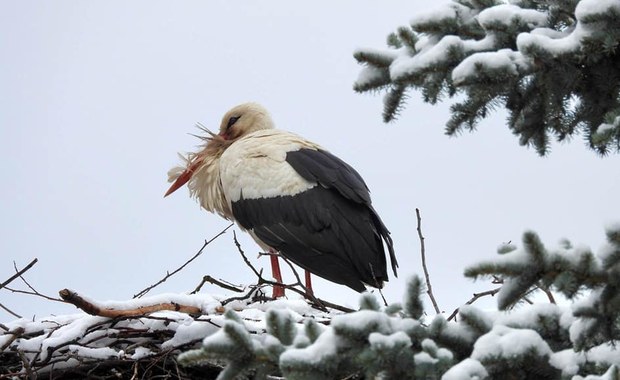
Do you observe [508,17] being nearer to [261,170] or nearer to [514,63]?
[514,63]

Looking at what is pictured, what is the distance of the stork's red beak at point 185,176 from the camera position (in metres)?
7.09

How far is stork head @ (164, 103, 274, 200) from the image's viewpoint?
276 inches

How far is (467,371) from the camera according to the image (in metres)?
2.11

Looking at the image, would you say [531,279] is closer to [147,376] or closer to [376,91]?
[376,91]

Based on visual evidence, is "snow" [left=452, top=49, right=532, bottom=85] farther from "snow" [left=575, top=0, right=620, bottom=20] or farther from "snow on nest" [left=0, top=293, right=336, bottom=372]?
"snow on nest" [left=0, top=293, right=336, bottom=372]

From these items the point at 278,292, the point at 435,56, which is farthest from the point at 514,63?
the point at 278,292

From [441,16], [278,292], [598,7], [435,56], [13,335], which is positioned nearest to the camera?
[598,7]

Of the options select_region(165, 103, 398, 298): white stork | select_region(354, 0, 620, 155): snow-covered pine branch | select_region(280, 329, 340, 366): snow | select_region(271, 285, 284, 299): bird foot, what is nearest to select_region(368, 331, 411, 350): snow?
select_region(280, 329, 340, 366): snow

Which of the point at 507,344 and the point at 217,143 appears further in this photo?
the point at 217,143

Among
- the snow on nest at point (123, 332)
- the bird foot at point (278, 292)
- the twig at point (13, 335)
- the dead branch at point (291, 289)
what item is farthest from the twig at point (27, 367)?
the bird foot at point (278, 292)

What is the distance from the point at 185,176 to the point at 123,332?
3009mm

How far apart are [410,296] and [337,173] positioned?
390 cm

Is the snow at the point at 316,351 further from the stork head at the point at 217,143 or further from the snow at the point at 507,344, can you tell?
the stork head at the point at 217,143

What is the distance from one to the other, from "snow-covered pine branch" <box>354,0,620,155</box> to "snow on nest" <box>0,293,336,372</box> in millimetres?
1617
